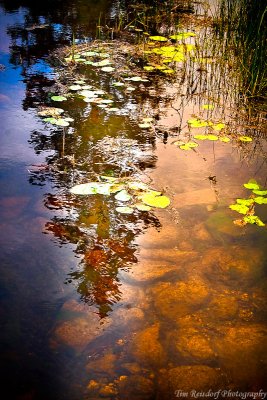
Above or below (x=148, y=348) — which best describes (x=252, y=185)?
above

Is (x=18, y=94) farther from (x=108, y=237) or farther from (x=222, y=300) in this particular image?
(x=222, y=300)

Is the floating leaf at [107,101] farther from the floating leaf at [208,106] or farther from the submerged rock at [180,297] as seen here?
the submerged rock at [180,297]

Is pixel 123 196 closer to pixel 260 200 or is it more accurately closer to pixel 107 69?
pixel 260 200

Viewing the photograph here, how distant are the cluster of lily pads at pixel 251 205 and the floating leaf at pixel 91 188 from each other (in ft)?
2.18

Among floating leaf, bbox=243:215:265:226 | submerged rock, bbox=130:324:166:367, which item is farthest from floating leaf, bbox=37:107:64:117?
submerged rock, bbox=130:324:166:367

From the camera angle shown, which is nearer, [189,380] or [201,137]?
[189,380]

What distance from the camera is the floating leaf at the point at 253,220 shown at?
1779 millimetres

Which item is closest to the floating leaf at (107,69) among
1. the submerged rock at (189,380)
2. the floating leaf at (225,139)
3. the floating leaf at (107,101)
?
the floating leaf at (107,101)

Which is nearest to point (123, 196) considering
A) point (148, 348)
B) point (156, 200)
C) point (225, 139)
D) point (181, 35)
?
point (156, 200)

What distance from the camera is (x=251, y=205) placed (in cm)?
189

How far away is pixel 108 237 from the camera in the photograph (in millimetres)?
1627

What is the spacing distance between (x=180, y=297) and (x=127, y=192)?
26.9 inches

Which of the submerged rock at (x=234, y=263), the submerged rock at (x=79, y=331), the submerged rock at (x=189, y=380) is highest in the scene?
the submerged rock at (x=234, y=263)

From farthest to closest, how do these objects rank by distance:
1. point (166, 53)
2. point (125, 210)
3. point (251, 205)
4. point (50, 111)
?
point (166, 53)
point (50, 111)
point (251, 205)
point (125, 210)
